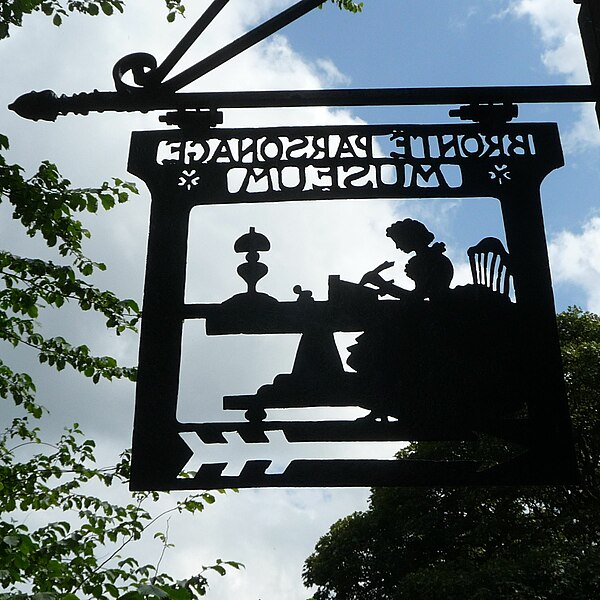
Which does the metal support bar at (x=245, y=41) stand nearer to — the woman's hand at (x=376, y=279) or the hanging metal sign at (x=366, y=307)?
the hanging metal sign at (x=366, y=307)

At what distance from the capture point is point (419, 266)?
91.6 inches

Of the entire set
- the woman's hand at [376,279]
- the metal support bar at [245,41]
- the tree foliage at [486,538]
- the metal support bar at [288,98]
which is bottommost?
the woman's hand at [376,279]

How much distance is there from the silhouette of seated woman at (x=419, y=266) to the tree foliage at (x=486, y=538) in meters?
11.4

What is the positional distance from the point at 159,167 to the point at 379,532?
656 inches

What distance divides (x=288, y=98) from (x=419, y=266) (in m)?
0.76

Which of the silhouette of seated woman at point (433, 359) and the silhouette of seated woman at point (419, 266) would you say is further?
the silhouette of seated woman at point (419, 266)

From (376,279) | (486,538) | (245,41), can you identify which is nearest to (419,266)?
(376,279)

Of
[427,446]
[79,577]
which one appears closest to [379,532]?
[427,446]

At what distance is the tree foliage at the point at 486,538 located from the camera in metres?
12.9

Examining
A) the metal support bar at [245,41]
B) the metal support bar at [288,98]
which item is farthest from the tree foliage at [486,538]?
the metal support bar at [245,41]

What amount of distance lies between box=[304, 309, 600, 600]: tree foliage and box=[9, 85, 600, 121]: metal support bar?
37.0 ft

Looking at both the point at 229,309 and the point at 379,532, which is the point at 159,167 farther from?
the point at 379,532

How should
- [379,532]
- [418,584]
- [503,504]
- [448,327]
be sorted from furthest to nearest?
[379,532] < [503,504] < [418,584] < [448,327]

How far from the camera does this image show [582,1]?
2529mm
